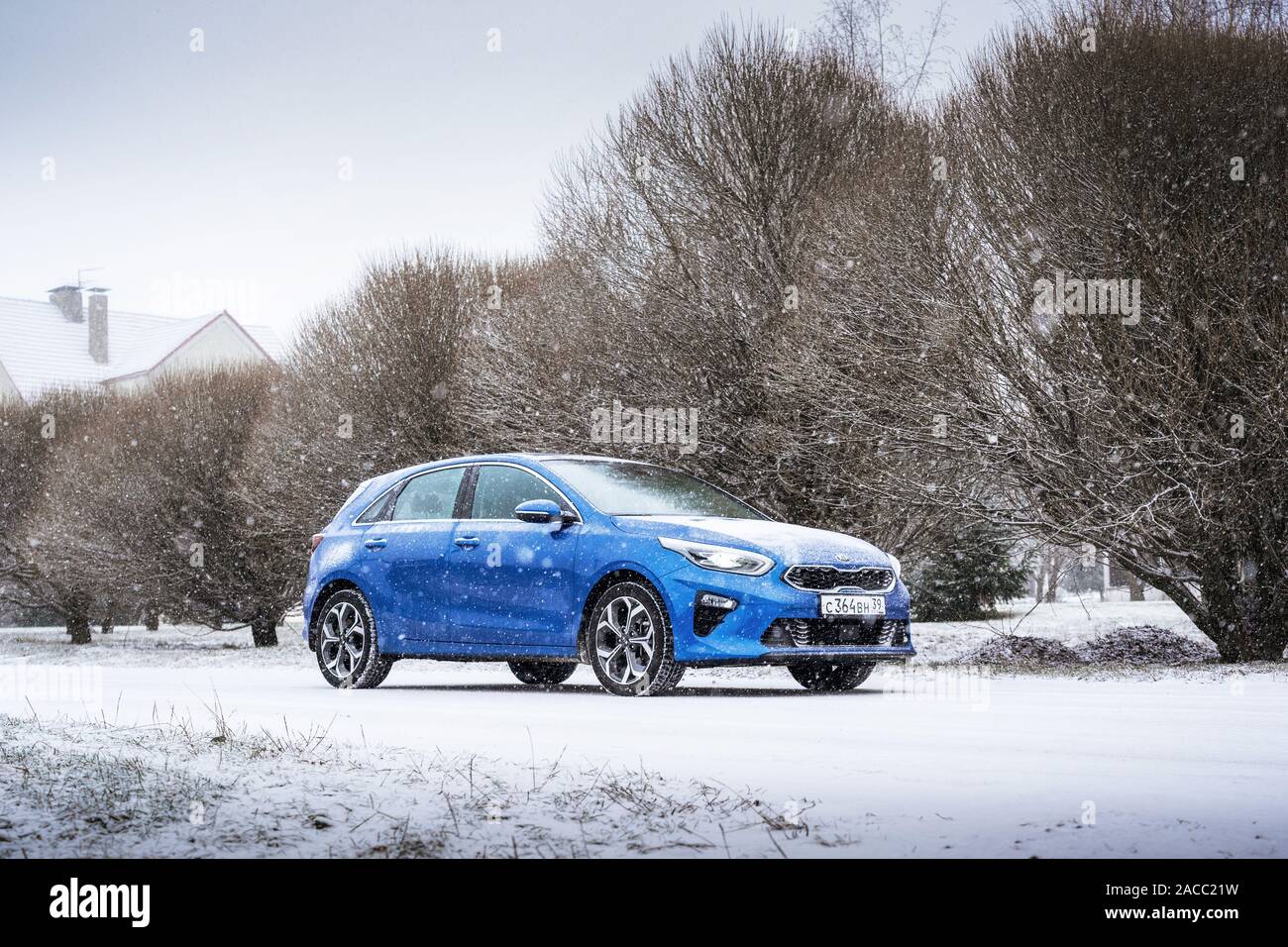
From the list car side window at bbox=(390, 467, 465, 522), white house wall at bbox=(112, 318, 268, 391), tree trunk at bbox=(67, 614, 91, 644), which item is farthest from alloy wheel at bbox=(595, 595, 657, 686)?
white house wall at bbox=(112, 318, 268, 391)

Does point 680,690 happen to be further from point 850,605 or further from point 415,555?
point 415,555

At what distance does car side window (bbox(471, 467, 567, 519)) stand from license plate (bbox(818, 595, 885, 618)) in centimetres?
226

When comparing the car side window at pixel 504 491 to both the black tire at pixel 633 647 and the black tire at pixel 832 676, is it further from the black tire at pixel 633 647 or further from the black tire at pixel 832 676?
the black tire at pixel 832 676

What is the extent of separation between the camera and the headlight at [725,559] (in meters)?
10.4

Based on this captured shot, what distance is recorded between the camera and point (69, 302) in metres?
65.6

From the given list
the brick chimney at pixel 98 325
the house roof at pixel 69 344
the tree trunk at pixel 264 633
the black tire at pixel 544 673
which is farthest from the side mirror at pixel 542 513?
the brick chimney at pixel 98 325

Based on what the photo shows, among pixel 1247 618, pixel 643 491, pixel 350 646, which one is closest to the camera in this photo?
pixel 643 491

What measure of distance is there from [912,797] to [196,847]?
2.55 m

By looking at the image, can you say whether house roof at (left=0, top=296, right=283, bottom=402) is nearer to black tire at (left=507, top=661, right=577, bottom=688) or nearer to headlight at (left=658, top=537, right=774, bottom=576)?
black tire at (left=507, top=661, right=577, bottom=688)

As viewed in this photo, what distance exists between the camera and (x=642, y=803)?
5.59m

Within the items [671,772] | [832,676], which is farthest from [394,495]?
[671,772]

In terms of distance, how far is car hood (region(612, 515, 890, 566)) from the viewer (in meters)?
10.5

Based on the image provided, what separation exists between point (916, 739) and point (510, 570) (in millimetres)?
4241

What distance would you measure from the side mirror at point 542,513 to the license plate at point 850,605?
1930 millimetres
